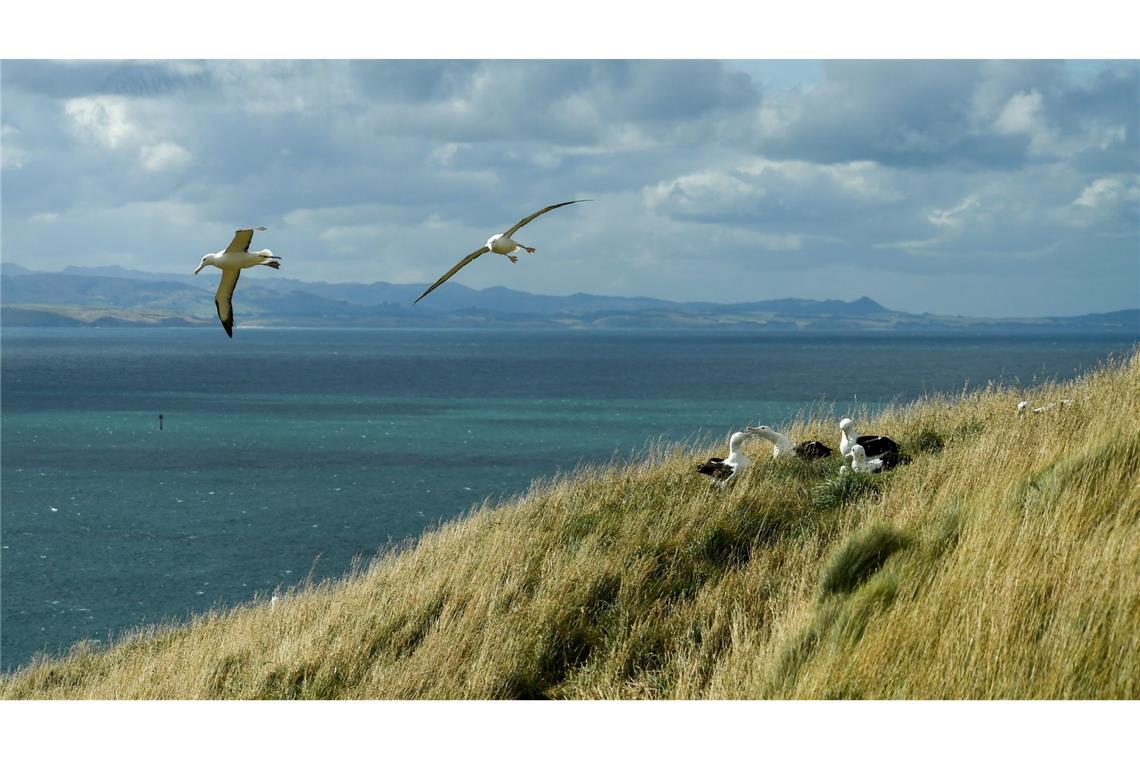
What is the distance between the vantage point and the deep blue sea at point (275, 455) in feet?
109

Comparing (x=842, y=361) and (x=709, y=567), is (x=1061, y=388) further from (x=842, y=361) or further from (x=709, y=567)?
(x=842, y=361)

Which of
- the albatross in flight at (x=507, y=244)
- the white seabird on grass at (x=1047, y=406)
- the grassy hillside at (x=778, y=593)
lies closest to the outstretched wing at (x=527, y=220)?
the albatross in flight at (x=507, y=244)

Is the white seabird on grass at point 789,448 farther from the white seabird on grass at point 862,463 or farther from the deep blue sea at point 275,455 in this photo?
the deep blue sea at point 275,455

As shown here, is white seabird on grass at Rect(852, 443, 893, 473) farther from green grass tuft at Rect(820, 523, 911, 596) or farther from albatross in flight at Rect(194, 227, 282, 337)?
albatross in flight at Rect(194, 227, 282, 337)

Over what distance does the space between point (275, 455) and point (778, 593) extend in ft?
183

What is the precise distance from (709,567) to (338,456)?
52.1 m

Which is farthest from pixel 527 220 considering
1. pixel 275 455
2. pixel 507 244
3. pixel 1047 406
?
pixel 275 455

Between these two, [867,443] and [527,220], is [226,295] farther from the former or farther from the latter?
[867,443]

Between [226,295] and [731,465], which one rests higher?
[226,295]

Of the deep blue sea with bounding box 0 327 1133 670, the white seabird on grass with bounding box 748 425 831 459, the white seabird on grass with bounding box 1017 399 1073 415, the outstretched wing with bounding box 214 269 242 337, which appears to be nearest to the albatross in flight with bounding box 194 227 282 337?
the outstretched wing with bounding box 214 269 242 337

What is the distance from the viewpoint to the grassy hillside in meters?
6.12

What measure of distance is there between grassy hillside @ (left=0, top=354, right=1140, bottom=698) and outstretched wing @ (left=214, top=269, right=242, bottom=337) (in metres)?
3.96

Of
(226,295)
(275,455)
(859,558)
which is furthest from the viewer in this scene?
(275,455)

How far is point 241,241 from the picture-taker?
4934mm
